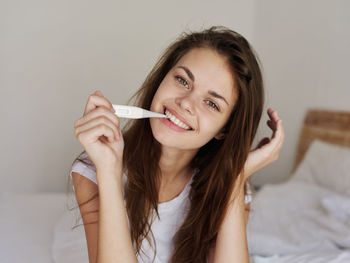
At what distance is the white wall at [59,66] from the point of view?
1842mm

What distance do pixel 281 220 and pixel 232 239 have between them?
66 centimetres

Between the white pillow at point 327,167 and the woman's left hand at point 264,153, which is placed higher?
the woman's left hand at point 264,153

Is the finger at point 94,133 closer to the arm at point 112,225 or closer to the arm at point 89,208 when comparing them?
the arm at point 112,225

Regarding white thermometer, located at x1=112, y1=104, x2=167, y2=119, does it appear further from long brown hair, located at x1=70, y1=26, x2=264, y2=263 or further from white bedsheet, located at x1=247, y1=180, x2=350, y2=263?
white bedsheet, located at x1=247, y1=180, x2=350, y2=263

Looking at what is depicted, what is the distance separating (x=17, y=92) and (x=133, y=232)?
124 cm

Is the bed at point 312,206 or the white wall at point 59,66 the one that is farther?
the white wall at point 59,66

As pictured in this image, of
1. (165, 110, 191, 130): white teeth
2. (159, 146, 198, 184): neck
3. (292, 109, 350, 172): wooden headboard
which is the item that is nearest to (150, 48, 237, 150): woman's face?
(165, 110, 191, 130): white teeth

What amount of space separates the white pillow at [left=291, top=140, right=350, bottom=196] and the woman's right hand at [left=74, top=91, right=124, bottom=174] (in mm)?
1447

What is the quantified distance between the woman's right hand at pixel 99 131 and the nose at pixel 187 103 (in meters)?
0.25

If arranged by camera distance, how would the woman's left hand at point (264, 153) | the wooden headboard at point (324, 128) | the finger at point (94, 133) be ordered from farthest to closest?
1. the wooden headboard at point (324, 128)
2. the woman's left hand at point (264, 153)
3. the finger at point (94, 133)

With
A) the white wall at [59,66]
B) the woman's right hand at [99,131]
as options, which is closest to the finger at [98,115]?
A: the woman's right hand at [99,131]

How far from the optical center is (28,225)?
1368mm

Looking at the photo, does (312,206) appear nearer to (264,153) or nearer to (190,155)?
(264,153)

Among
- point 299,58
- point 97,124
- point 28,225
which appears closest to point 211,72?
point 97,124
